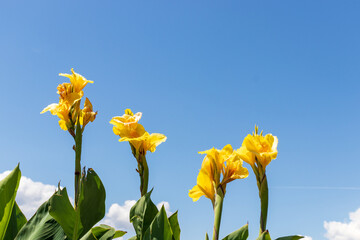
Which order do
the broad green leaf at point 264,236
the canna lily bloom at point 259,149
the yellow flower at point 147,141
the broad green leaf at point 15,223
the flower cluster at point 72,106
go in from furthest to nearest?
the broad green leaf at point 15,223 → the flower cluster at point 72,106 → the yellow flower at point 147,141 → the canna lily bloom at point 259,149 → the broad green leaf at point 264,236

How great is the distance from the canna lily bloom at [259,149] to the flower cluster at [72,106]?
721 millimetres

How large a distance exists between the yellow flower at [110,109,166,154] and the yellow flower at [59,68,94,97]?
0.29 meters

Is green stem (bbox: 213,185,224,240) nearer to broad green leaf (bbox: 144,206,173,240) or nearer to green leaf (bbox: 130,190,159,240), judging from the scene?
broad green leaf (bbox: 144,206,173,240)

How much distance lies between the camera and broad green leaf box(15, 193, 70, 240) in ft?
5.19

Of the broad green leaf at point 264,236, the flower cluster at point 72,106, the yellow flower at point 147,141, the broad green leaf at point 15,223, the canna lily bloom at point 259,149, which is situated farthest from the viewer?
the broad green leaf at point 15,223

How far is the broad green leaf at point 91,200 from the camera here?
147 centimetres

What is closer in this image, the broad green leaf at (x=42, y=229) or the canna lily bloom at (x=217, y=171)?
the canna lily bloom at (x=217, y=171)

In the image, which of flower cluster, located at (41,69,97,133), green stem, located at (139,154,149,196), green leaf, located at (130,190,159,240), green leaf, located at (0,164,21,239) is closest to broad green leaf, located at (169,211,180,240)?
green leaf, located at (130,190,159,240)

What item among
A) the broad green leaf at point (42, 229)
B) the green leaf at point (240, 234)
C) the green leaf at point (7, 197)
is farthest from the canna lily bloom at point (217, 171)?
the green leaf at point (7, 197)

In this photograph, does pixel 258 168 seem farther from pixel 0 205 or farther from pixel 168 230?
pixel 0 205

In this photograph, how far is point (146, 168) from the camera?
57.5 inches

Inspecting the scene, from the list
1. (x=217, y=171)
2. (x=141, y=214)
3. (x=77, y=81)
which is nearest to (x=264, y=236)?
(x=217, y=171)

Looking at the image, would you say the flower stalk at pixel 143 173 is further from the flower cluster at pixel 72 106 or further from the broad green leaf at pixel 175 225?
the flower cluster at pixel 72 106

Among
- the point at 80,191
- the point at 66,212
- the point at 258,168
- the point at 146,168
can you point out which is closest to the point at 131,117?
the point at 146,168
